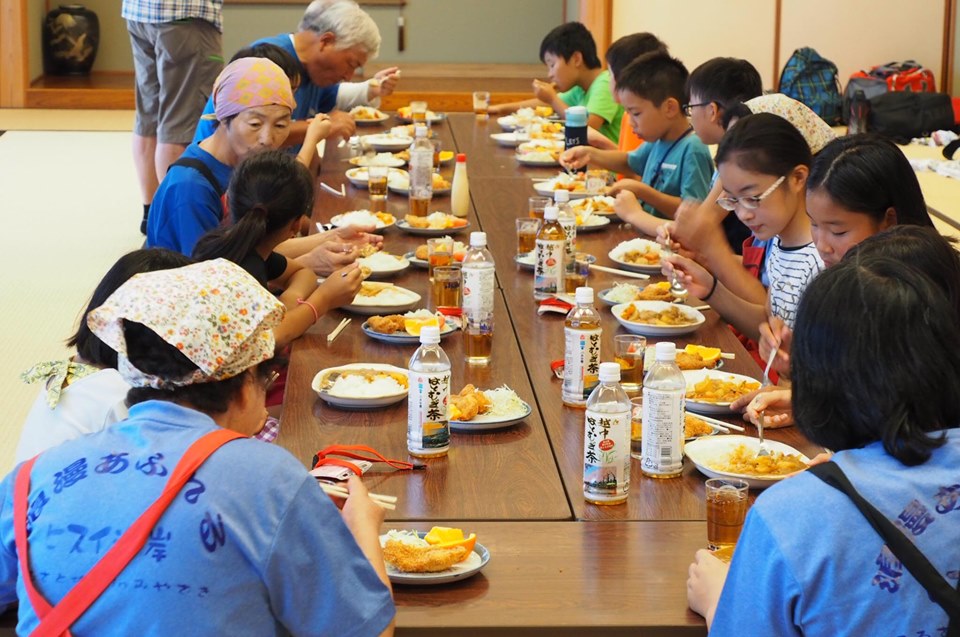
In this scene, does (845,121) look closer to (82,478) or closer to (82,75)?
(82,75)

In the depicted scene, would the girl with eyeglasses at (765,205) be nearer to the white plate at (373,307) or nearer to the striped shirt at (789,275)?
the striped shirt at (789,275)

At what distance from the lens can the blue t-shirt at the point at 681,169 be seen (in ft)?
13.8

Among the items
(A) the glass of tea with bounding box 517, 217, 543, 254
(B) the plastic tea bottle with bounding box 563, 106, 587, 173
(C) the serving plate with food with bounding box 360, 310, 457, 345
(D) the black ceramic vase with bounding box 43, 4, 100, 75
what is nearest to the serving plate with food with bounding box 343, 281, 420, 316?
(C) the serving plate with food with bounding box 360, 310, 457, 345

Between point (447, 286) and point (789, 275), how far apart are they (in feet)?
2.56

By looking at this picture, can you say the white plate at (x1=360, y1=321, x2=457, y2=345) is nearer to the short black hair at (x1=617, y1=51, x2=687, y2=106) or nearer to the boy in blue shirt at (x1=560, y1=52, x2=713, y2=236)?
Result: the boy in blue shirt at (x1=560, y1=52, x2=713, y2=236)

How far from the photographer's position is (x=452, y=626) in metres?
1.55

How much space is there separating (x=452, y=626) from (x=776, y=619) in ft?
1.35

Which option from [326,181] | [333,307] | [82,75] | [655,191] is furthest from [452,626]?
[82,75]

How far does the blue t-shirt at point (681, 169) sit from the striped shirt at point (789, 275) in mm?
1206

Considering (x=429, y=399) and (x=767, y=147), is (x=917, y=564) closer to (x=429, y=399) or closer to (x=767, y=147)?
(x=429, y=399)

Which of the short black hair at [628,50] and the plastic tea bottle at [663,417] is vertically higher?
the short black hair at [628,50]

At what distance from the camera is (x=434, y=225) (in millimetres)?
3682

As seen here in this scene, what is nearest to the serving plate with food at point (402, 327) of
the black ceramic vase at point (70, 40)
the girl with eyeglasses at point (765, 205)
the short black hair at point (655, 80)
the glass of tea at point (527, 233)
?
the girl with eyeglasses at point (765, 205)

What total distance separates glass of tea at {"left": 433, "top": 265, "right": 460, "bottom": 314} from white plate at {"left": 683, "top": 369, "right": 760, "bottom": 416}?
65cm
